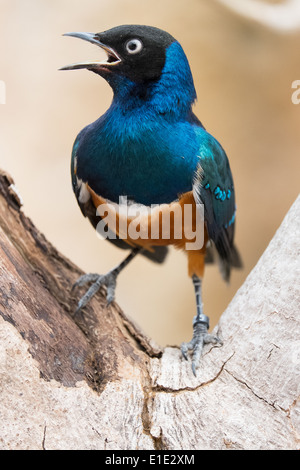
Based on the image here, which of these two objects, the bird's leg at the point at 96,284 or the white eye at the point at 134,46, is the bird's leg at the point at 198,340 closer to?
the bird's leg at the point at 96,284

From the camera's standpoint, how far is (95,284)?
387 centimetres

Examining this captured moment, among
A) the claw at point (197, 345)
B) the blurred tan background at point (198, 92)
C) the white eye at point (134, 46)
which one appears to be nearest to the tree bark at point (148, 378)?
the claw at point (197, 345)

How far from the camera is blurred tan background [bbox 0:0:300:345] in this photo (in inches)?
229

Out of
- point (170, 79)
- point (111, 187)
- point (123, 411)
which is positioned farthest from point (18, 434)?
point (170, 79)

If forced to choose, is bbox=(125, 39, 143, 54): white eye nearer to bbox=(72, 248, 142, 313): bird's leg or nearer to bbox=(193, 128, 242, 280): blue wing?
bbox=(193, 128, 242, 280): blue wing

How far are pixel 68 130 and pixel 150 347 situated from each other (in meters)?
3.45

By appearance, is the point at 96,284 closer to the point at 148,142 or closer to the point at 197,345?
the point at 197,345

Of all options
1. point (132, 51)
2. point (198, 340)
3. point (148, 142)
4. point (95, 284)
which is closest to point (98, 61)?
point (132, 51)

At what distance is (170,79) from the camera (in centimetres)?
350

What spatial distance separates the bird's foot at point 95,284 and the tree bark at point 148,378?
33 cm

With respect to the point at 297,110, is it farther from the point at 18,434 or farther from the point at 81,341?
the point at 18,434

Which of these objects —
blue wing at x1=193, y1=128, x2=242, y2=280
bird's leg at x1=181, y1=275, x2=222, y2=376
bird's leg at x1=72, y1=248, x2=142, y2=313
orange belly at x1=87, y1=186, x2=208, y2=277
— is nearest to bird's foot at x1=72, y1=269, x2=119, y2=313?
bird's leg at x1=72, y1=248, x2=142, y2=313

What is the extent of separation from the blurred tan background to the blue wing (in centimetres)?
236

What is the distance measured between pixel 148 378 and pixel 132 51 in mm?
1899
